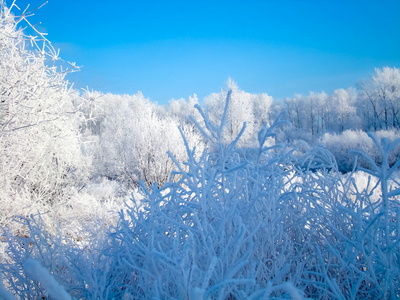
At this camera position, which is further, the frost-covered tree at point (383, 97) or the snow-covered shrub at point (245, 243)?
the frost-covered tree at point (383, 97)

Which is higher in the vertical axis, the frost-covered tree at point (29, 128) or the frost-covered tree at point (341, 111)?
the frost-covered tree at point (341, 111)

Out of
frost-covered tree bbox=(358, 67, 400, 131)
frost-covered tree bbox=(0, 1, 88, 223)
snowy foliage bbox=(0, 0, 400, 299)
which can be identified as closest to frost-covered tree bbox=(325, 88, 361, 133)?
frost-covered tree bbox=(358, 67, 400, 131)

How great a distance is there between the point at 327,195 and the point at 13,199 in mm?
6453

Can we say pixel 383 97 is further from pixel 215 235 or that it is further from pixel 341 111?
pixel 215 235

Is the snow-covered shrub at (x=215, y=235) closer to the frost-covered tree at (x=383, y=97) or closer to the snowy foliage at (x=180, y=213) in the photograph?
the snowy foliage at (x=180, y=213)

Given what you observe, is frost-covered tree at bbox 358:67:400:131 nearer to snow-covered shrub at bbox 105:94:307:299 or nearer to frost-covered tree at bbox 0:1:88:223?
frost-covered tree at bbox 0:1:88:223

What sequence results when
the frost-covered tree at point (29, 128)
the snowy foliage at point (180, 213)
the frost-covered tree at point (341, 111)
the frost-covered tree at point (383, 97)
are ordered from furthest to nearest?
the frost-covered tree at point (341, 111) < the frost-covered tree at point (383, 97) < the frost-covered tree at point (29, 128) < the snowy foliage at point (180, 213)

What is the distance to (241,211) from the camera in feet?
4.75

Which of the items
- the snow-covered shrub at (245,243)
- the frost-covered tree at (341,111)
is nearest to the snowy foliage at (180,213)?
the snow-covered shrub at (245,243)

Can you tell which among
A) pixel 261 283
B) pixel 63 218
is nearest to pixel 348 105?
pixel 63 218

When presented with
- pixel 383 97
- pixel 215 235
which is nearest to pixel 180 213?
pixel 215 235

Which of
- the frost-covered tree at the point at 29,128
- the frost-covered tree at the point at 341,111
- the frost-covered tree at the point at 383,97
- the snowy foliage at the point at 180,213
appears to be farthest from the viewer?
the frost-covered tree at the point at 341,111

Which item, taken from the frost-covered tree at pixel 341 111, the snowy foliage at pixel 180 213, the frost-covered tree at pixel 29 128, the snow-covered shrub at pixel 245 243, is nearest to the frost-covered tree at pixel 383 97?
the frost-covered tree at pixel 341 111

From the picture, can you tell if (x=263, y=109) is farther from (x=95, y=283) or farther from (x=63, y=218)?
(x=95, y=283)
